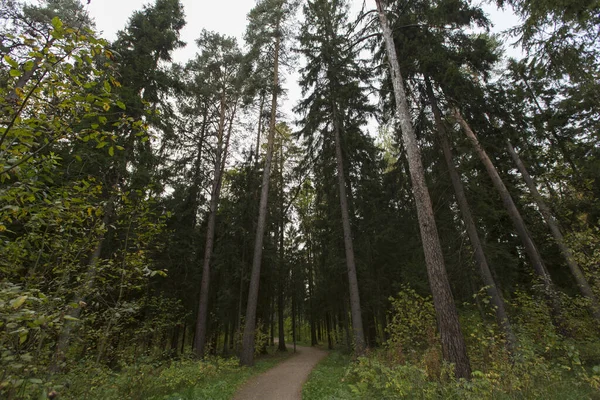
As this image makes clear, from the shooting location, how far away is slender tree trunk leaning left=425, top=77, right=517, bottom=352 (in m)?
8.35

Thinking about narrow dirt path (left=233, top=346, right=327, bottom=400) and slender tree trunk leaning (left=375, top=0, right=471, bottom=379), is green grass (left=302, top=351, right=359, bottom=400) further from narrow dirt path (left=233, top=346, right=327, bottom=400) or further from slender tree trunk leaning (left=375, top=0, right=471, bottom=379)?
slender tree trunk leaning (left=375, top=0, right=471, bottom=379)

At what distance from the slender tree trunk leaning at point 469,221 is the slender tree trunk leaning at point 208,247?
10.7 meters

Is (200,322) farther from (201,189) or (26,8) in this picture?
(26,8)

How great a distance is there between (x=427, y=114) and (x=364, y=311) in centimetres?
1152

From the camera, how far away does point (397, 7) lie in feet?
33.6

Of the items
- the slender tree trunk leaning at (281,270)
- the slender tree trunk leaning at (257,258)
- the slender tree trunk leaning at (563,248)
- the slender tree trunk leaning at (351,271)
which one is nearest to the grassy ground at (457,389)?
the slender tree trunk leaning at (351,271)

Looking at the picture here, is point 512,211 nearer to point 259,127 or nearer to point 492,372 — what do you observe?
point 492,372

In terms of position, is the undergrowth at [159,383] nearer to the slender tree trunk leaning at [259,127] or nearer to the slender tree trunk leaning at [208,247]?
the slender tree trunk leaning at [208,247]

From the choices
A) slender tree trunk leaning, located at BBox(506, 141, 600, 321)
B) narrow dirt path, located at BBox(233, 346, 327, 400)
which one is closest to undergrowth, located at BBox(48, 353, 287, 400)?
narrow dirt path, located at BBox(233, 346, 327, 400)

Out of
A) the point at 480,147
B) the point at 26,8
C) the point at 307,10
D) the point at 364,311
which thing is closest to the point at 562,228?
the point at 480,147

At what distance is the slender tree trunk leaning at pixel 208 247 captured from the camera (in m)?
11.2

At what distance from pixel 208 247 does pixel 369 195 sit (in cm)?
911

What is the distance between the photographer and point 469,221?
9188mm

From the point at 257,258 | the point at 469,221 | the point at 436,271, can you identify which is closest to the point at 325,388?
the point at 436,271
